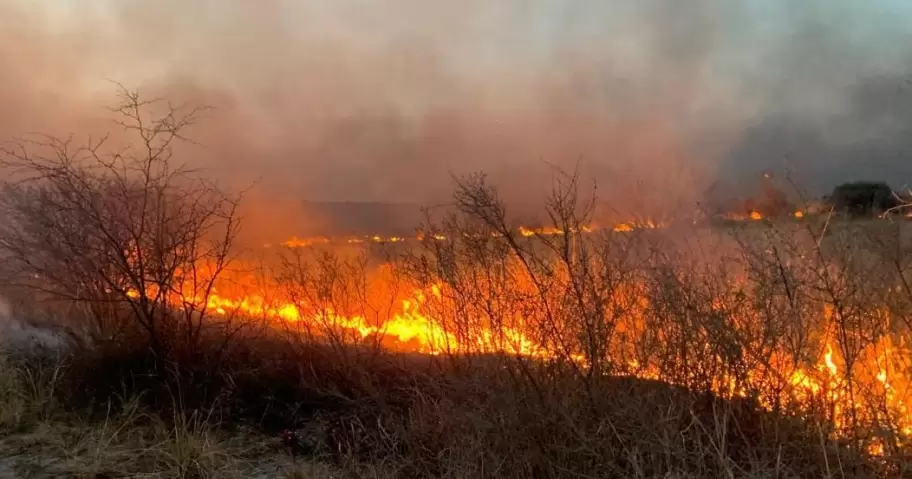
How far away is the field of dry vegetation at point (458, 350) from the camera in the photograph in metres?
4.98

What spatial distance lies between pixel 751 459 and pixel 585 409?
1.28 m

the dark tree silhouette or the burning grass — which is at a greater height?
the dark tree silhouette

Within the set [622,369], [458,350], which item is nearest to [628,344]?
[622,369]

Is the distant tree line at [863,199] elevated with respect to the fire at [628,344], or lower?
elevated

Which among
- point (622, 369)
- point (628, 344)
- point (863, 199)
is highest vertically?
point (863, 199)

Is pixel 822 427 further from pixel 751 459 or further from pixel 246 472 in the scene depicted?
pixel 246 472

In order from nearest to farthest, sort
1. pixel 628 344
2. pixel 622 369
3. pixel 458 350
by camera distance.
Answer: pixel 622 369 → pixel 628 344 → pixel 458 350

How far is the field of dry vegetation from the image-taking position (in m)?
4.98

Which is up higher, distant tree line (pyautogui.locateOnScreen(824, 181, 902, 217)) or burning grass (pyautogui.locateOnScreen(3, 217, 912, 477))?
distant tree line (pyautogui.locateOnScreen(824, 181, 902, 217))

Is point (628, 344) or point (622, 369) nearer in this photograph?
point (622, 369)

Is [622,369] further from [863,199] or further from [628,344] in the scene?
[863,199]

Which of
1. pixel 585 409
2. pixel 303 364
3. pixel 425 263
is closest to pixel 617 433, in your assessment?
pixel 585 409

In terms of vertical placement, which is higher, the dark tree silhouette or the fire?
the dark tree silhouette

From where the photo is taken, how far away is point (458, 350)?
7.18 metres
